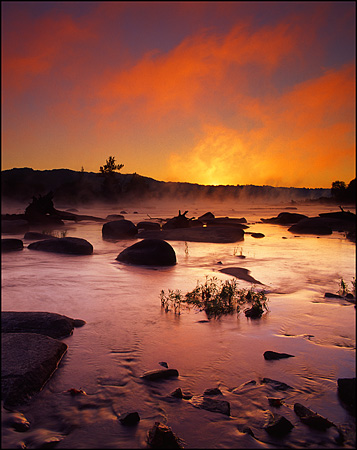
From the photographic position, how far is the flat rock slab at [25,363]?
3.30m

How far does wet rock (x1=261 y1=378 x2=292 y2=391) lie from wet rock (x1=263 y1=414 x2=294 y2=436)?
26.2 inches

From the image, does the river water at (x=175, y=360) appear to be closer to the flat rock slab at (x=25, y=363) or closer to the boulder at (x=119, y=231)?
the flat rock slab at (x=25, y=363)

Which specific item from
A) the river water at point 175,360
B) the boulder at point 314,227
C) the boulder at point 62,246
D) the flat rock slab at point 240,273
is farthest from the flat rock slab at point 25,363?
the boulder at point 314,227

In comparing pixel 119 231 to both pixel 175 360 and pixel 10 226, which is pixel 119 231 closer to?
pixel 10 226

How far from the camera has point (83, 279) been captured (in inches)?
330

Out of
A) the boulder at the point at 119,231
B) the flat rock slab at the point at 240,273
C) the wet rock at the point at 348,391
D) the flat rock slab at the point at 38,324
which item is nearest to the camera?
the wet rock at the point at 348,391

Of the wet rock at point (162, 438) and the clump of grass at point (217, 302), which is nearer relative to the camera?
the wet rock at point (162, 438)

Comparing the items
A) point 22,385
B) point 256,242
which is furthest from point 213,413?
point 256,242

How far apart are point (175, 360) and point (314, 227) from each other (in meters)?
20.2

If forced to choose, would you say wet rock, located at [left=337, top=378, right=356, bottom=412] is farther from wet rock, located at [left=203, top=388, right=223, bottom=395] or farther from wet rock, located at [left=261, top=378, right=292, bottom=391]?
wet rock, located at [left=203, top=388, right=223, bottom=395]

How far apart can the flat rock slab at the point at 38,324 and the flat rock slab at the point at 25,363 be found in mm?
507

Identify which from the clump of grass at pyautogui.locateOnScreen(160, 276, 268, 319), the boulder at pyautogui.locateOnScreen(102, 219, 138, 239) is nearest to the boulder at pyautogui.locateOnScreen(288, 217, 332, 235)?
the boulder at pyautogui.locateOnScreen(102, 219, 138, 239)

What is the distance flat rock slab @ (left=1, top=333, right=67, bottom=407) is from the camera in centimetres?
330

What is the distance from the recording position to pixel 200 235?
61.0 ft
